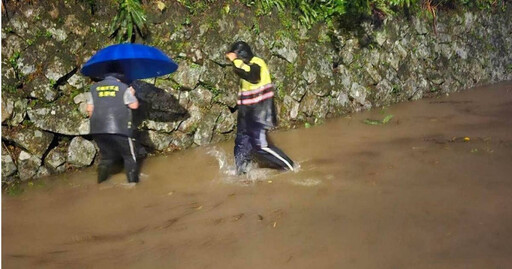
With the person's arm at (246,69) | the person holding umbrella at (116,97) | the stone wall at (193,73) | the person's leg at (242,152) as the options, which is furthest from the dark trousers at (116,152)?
the person's arm at (246,69)

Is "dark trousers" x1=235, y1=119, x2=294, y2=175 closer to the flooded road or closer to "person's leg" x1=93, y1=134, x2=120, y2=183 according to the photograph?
the flooded road

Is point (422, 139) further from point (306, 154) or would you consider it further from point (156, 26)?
point (156, 26)

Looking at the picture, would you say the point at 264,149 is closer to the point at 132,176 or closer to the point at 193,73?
the point at 132,176

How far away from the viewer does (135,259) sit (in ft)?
13.4

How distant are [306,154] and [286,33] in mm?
2925

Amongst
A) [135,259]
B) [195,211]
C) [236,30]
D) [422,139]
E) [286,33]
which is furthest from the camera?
[286,33]

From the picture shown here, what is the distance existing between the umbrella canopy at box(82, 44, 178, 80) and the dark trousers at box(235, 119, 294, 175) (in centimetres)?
128

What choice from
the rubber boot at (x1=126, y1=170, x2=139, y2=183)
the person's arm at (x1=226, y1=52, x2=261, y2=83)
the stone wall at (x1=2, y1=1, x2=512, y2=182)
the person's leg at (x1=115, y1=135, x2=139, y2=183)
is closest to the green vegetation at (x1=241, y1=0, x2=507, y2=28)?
the stone wall at (x1=2, y1=1, x2=512, y2=182)

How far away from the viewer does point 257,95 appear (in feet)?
19.5

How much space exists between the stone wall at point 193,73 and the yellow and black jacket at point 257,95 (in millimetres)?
1888

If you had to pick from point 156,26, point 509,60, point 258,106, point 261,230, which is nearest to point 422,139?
point 258,106

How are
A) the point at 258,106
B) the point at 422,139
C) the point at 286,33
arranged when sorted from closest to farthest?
1. the point at 258,106
2. the point at 422,139
3. the point at 286,33

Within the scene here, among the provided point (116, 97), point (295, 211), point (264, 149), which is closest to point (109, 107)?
point (116, 97)

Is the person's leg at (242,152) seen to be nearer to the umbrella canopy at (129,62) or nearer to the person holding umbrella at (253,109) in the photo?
the person holding umbrella at (253,109)
